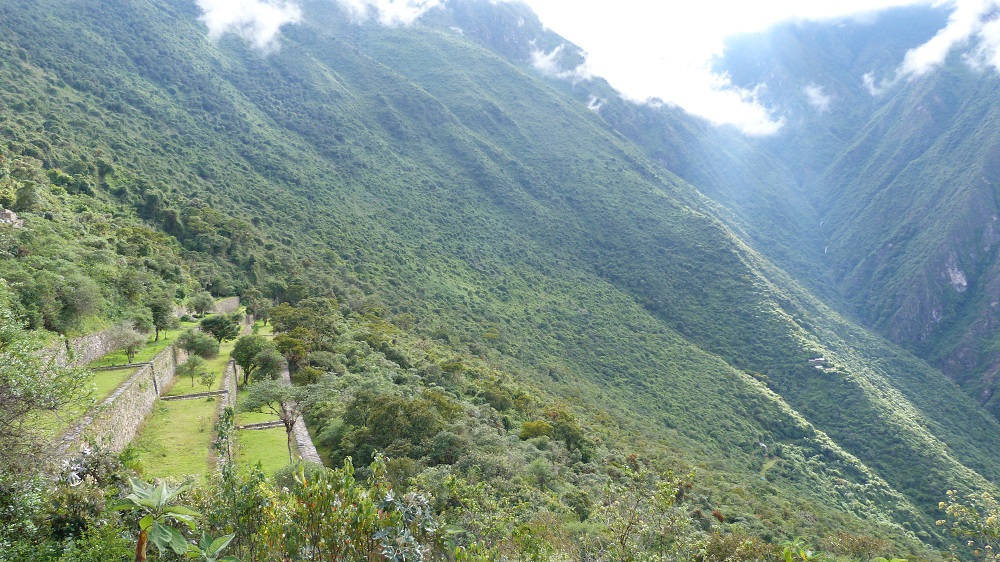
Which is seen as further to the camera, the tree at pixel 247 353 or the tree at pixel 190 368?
the tree at pixel 247 353

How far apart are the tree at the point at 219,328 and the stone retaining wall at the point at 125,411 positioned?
446cm

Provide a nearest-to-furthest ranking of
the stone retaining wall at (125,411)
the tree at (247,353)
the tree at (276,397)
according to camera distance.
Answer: the stone retaining wall at (125,411), the tree at (276,397), the tree at (247,353)

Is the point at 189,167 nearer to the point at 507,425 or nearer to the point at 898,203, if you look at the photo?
the point at 507,425

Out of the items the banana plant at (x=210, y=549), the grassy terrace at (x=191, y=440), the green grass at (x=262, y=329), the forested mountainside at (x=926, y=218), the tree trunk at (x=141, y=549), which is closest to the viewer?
the banana plant at (x=210, y=549)

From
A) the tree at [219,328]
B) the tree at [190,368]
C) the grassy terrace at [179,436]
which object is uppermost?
the grassy terrace at [179,436]

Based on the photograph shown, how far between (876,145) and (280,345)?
187779 millimetres

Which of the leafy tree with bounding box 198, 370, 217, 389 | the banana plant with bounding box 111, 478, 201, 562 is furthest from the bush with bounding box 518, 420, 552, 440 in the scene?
the banana plant with bounding box 111, 478, 201, 562

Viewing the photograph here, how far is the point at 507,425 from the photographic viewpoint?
28266 millimetres

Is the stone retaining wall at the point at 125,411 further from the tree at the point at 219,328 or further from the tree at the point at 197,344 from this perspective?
the tree at the point at 219,328

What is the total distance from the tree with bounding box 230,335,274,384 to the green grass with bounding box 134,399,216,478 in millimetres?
4679

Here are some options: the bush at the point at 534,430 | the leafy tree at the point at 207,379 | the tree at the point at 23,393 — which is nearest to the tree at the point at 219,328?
the leafy tree at the point at 207,379

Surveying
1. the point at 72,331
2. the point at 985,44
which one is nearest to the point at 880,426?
the point at 72,331

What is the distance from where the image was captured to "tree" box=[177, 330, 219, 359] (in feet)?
75.4

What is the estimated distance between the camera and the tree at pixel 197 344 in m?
23.0
